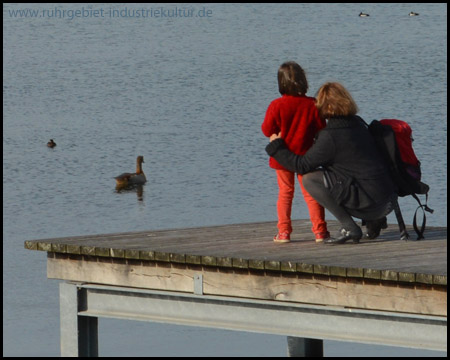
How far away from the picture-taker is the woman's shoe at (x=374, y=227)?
32.9ft

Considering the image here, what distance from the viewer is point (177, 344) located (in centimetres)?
1438

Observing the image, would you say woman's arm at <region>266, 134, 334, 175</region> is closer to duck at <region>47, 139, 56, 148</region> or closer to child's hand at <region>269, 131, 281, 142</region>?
child's hand at <region>269, 131, 281, 142</region>

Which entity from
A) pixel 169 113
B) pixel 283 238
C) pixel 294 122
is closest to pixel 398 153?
pixel 294 122

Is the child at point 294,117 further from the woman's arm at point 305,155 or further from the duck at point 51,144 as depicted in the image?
the duck at point 51,144

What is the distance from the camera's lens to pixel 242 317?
9.51 meters

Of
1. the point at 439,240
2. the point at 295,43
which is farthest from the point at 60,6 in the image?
the point at 439,240

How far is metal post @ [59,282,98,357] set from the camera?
33.4 ft

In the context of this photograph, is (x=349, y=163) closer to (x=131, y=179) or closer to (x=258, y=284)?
(x=258, y=284)

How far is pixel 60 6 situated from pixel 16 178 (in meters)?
33.5

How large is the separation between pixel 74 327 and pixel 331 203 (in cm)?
212

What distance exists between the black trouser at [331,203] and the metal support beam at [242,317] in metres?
0.87

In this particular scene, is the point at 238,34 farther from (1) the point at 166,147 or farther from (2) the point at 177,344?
(2) the point at 177,344

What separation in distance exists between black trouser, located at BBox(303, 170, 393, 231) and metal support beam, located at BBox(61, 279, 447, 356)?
875mm

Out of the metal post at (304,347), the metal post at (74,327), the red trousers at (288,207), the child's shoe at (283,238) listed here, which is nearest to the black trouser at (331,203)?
the red trousers at (288,207)
